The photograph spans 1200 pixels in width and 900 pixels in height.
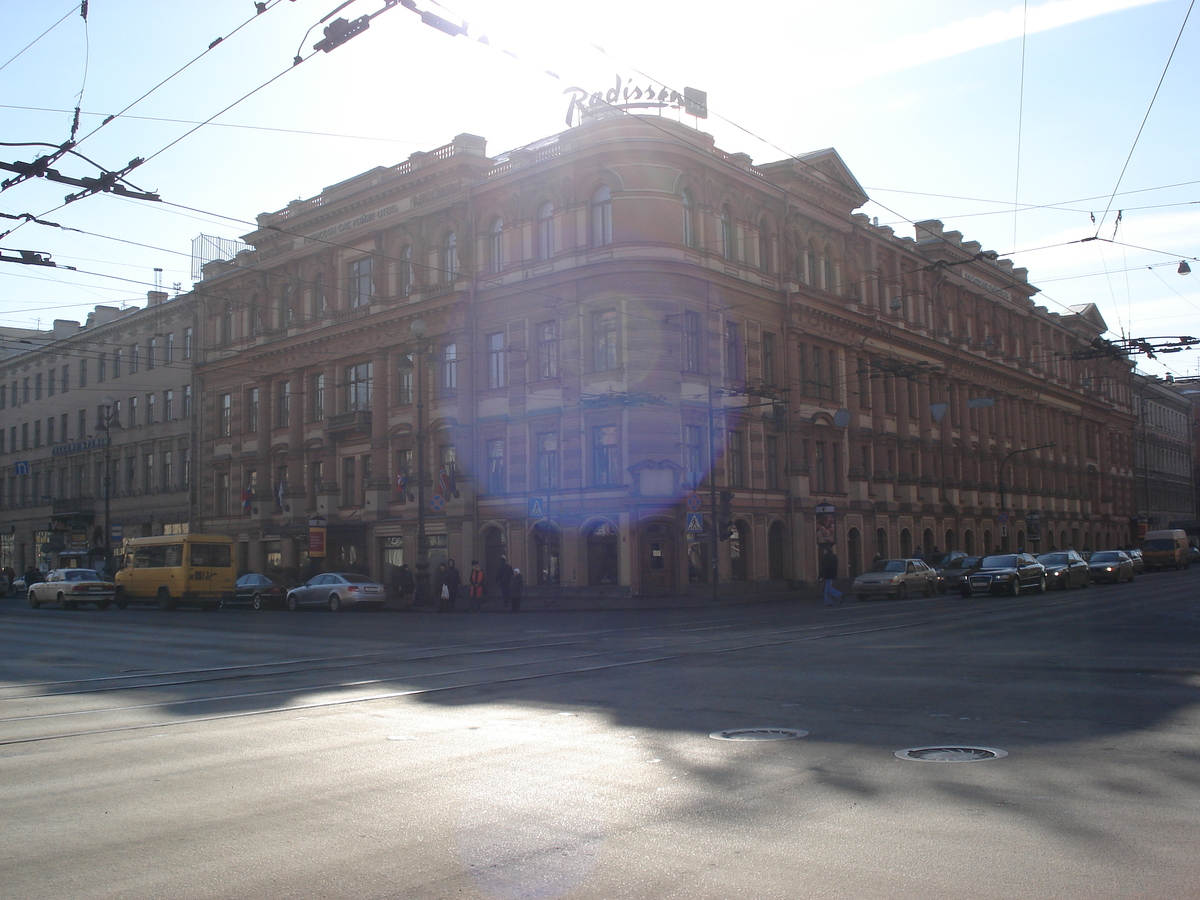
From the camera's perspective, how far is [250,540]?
54281 millimetres

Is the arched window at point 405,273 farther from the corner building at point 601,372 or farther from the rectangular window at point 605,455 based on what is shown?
the rectangular window at point 605,455

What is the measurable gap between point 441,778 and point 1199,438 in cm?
13368

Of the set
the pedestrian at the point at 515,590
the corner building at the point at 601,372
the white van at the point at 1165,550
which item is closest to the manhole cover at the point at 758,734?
the corner building at the point at 601,372

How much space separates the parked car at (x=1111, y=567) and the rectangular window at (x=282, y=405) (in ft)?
127

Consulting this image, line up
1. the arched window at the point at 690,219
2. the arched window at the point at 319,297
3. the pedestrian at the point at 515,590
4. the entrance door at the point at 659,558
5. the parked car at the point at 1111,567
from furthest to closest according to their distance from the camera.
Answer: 1. the arched window at the point at 319,297
2. the parked car at the point at 1111,567
3. the arched window at the point at 690,219
4. the entrance door at the point at 659,558
5. the pedestrian at the point at 515,590

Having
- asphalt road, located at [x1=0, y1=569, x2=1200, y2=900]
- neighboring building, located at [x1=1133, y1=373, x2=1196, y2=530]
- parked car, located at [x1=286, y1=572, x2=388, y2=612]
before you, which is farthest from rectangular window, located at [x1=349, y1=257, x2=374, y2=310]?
neighboring building, located at [x1=1133, y1=373, x2=1196, y2=530]

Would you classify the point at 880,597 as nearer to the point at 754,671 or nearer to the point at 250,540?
the point at 754,671

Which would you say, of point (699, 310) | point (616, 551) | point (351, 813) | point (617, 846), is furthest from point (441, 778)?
point (699, 310)

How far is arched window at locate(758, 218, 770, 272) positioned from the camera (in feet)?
143

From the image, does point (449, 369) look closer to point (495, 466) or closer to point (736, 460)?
point (495, 466)

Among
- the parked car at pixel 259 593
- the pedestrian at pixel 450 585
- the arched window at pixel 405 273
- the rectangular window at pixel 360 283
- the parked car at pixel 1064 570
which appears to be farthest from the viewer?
the rectangular window at pixel 360 283

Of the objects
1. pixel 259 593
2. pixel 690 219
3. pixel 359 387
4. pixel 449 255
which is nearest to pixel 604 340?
pixel 690 219

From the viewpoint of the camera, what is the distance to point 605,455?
38469mm

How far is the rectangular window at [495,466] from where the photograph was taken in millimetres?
42500
